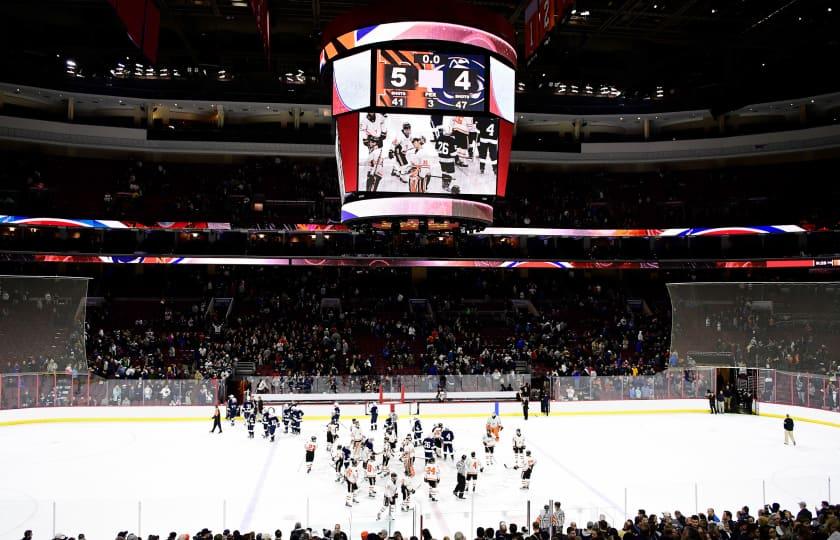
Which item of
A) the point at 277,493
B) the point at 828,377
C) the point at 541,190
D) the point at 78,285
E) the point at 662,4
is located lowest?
the point at 277,493

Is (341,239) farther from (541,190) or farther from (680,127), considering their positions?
(680,127)

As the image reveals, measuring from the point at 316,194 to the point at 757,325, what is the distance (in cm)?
2104

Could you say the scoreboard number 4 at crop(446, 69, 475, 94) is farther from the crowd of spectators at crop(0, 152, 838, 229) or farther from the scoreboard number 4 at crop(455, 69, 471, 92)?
the crowd of spectators at crop(0, 152, 838, 229)

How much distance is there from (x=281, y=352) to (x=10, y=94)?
20.1 meters

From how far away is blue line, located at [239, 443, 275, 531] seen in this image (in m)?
12.2

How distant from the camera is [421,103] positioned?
14.9m

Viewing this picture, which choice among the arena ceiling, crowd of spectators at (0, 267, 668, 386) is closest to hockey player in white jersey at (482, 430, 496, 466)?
crowd of spectators at (0, 267, 668, 386)

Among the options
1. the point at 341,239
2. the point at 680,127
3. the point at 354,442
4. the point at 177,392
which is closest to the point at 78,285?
the point at 177,392

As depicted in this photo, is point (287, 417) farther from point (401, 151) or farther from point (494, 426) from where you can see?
point (401, 151)

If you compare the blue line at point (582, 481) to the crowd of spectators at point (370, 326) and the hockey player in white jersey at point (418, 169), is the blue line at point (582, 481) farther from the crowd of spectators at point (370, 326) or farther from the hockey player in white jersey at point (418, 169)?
the hockey player in white jersey at point (418, 169)

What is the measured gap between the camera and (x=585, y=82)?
31828 millimetres

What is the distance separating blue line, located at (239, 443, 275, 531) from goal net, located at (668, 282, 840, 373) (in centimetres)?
1600

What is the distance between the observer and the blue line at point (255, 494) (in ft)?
39.9

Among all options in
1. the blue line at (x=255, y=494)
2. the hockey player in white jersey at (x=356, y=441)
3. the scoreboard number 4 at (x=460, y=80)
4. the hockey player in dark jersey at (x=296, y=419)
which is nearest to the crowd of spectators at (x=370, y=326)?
the hockey player in dark jersey at (x=296, y=419)
